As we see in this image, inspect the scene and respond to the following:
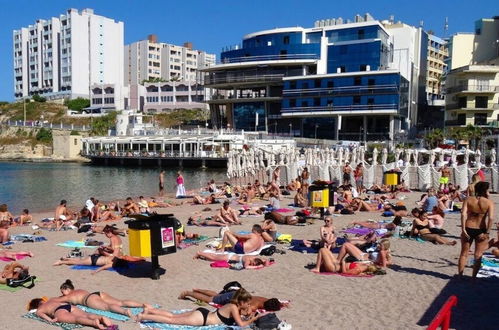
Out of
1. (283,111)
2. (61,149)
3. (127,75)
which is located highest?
(127,75)

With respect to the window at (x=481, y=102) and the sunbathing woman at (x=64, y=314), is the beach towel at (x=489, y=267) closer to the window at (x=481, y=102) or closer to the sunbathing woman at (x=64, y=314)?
the sunbathing woman at (x=64, y=314)

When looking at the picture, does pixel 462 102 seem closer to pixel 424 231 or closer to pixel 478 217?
pixel 424 231

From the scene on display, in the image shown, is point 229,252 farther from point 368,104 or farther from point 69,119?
point 69,119

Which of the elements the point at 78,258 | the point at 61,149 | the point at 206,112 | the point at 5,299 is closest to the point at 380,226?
the point at 78,258

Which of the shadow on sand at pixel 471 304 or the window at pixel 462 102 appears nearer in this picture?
the shadow on sand at pixel 471 304

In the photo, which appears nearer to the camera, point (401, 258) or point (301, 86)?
point (401, 258)

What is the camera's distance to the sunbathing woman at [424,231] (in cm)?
1183

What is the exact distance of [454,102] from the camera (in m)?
55.9

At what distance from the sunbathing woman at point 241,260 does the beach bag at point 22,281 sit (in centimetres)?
347

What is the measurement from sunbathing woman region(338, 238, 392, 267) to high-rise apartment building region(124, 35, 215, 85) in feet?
402

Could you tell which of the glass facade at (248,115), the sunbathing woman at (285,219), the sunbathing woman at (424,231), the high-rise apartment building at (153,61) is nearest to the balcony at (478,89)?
the glass facade at (248,115)

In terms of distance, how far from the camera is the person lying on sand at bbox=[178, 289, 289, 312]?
287 inches

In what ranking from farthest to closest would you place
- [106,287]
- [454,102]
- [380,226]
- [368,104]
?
[368,104] → [454,102] → [380,226] → [106,287]

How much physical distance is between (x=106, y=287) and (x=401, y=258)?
5.90 m
